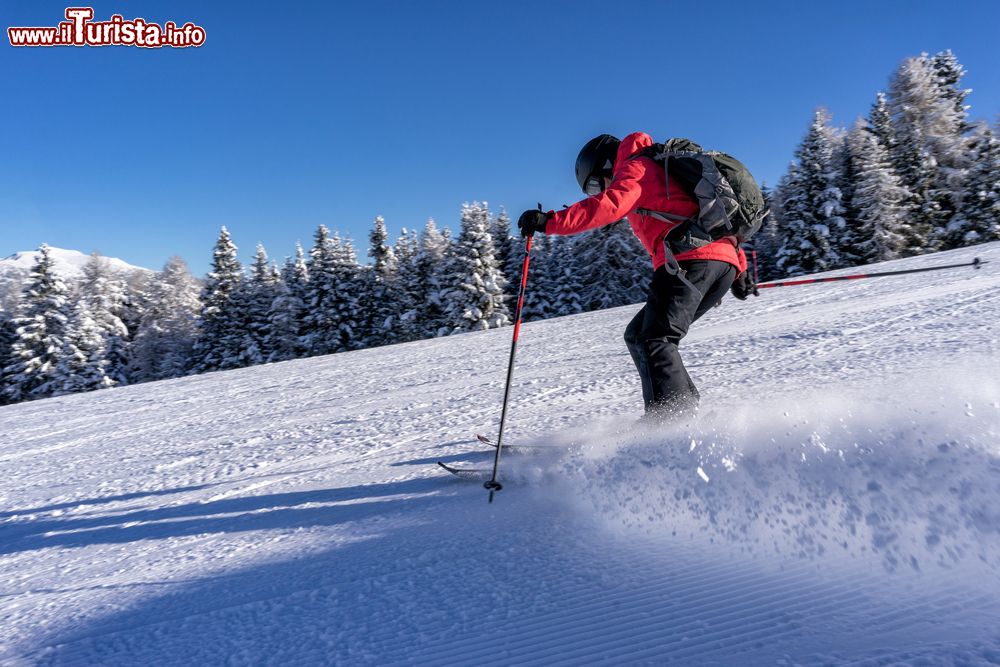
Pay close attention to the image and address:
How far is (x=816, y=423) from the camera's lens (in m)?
2.40

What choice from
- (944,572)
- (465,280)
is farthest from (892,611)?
(465,280)

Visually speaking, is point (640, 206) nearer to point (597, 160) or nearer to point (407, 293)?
point (597, 160)

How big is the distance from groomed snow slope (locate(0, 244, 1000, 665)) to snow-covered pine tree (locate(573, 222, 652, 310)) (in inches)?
1133

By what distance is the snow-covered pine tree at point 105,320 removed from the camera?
3378 centimetres

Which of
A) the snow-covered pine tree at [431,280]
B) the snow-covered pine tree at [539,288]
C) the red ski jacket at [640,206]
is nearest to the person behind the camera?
the red ski jacket at [640,206]

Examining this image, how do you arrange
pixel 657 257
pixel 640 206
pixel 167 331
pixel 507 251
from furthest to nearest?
1. pixel 167 331
2. pixel 507 251
3. pixel 657 257
4. pixel 640 206

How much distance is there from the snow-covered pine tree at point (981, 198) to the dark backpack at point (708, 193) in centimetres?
3207

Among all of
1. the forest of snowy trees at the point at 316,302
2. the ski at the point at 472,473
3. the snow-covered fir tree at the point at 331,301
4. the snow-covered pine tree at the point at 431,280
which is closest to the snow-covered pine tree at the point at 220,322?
the forest of snowy trees at the point at 316,302

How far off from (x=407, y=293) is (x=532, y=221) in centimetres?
3574

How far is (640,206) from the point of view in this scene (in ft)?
9.87

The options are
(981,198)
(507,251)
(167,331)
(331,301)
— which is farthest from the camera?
(167,331)

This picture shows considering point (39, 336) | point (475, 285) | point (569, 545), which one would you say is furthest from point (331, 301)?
point (569, 545)

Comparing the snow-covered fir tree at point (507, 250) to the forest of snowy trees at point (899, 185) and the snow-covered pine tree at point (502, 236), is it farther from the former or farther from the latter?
the forest of snowy trees at point (899, 185)

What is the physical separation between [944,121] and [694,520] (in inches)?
1515
